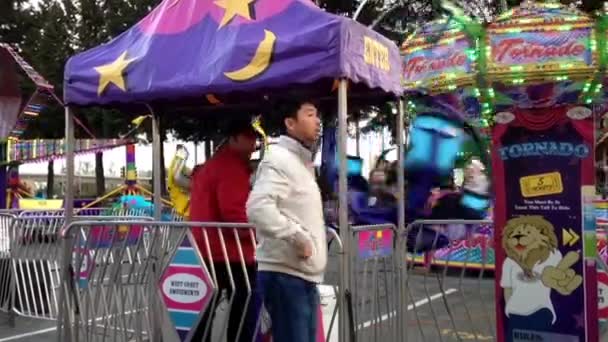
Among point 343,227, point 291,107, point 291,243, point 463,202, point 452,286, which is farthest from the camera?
point 463,202

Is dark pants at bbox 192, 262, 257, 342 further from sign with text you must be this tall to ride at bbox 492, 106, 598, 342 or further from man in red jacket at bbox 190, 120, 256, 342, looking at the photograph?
sign with text you must be this tall to ride at bbox 492, 106, 598, 342

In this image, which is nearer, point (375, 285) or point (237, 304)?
point (237, 304)

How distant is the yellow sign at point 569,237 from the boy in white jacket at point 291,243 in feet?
6.30

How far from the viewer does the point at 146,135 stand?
3147 centimetres

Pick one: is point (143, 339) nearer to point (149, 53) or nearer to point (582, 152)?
point (149, 53)

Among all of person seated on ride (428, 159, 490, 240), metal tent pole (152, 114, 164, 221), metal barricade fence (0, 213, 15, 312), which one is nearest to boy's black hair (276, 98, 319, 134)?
metal tent pole (152, 114, 164, 221)

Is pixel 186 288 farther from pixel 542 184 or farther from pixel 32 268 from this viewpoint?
pixel 32 268

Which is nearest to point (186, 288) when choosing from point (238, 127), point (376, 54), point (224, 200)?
point (224, 200)

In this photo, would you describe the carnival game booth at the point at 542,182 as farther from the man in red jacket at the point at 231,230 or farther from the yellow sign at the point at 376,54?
the man in red jacket at the point at 231,230

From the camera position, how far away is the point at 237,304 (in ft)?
16.1

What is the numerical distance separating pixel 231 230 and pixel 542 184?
2.22m

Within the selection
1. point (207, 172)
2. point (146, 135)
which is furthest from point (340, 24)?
point (146, 135)

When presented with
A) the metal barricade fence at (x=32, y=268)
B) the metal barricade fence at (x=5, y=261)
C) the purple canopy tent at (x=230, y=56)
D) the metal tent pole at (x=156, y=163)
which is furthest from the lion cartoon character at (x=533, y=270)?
the metal barricade fence at (x=5, y=261)

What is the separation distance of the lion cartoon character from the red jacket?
1867 mm
